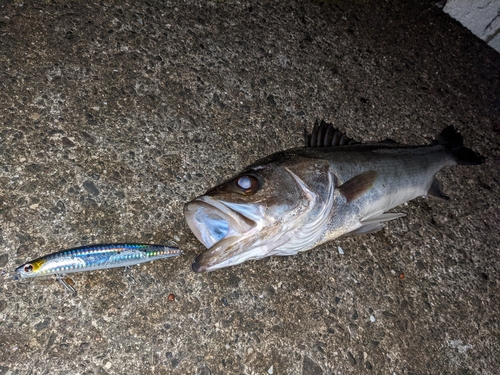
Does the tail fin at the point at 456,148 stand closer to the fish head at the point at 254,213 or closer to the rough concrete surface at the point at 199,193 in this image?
the rough concrete surface at the point at 199,193

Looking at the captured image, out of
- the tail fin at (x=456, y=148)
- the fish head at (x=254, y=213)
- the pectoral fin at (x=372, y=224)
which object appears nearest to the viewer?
the fish head at (x=254, y=213)

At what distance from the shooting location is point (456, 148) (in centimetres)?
395

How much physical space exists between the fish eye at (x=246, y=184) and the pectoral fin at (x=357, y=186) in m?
0.73

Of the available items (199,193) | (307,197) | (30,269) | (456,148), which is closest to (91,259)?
(30,269)

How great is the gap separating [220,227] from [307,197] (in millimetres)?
652

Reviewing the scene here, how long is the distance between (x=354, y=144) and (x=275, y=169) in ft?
3.60

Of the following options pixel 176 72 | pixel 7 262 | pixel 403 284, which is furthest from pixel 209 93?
pixel 403 284

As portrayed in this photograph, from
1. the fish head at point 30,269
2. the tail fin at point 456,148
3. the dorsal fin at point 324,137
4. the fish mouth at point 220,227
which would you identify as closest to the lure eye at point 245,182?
the fish mouth at point 220,227

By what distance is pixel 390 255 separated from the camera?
3391 millimetres

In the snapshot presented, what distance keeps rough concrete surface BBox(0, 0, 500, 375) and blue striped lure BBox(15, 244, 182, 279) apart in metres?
0.17

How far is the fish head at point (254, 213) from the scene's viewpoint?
2301 mm

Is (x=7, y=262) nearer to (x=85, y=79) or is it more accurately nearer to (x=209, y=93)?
(x=85, y=79)

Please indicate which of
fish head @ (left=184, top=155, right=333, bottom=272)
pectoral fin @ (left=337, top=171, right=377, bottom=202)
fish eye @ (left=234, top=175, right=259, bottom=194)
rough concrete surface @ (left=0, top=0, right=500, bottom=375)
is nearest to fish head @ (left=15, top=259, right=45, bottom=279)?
rough concrete surface @ (left=0, top=0, right=500, bottom=375)

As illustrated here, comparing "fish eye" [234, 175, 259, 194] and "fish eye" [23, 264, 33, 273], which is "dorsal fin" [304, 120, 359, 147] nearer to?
"fish eye" [234, 175, 259, 194]
